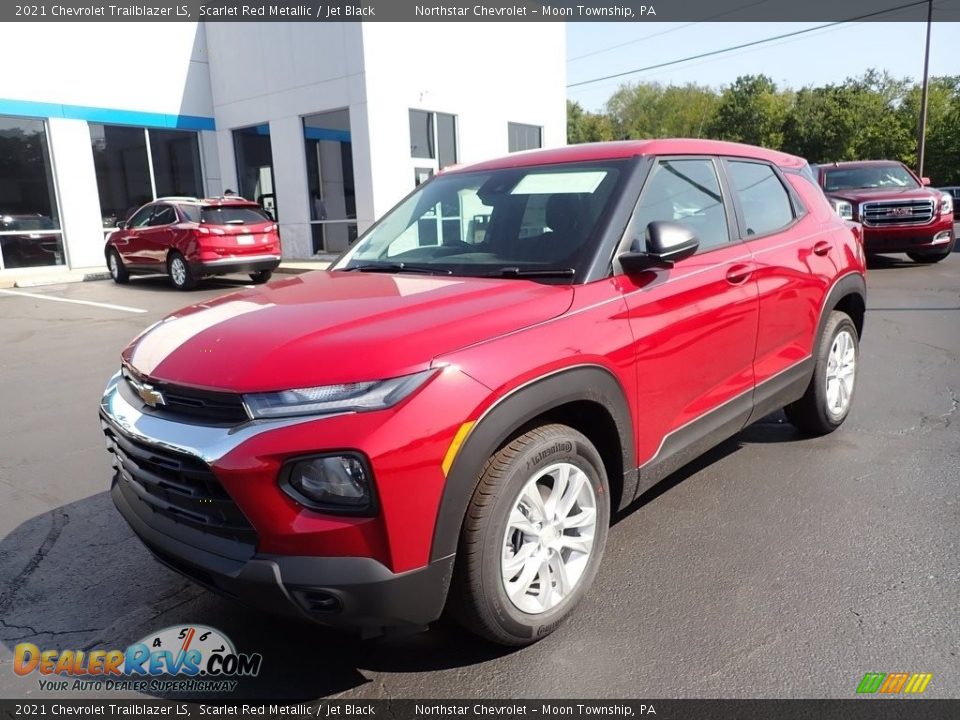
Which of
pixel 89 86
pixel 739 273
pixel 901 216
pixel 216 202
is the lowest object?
pixel 901 216

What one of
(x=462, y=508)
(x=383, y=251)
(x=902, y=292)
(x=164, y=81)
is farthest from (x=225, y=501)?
(x=164, y=81)

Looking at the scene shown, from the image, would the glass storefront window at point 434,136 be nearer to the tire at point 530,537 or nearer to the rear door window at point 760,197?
the rear door window at point 760,197

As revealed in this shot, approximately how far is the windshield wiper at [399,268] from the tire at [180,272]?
10.9 m

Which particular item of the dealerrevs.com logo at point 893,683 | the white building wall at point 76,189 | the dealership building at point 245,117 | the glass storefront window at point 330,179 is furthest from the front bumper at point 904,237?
the white building wall at point 76,189

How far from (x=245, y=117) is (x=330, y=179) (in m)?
2.68

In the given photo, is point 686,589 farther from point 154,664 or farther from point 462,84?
point 462,84

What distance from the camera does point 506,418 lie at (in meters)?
2.33

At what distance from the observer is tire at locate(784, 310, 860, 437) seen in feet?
14.4

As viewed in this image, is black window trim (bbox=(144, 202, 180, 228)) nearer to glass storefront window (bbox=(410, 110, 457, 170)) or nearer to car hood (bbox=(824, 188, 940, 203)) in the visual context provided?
glass storefront window (bbox=(410, 110, 457, 170))

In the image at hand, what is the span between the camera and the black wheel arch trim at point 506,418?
2215 mm

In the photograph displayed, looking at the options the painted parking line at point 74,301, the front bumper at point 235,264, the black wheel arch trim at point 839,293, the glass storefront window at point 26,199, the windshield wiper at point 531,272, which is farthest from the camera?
the glass storefront window at point 26,199

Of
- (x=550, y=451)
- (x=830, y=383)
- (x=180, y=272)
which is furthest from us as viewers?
(x=180, y=272)

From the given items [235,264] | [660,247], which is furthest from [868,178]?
[660,247]

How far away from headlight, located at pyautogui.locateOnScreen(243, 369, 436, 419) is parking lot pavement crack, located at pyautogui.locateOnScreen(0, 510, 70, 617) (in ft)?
5.97
